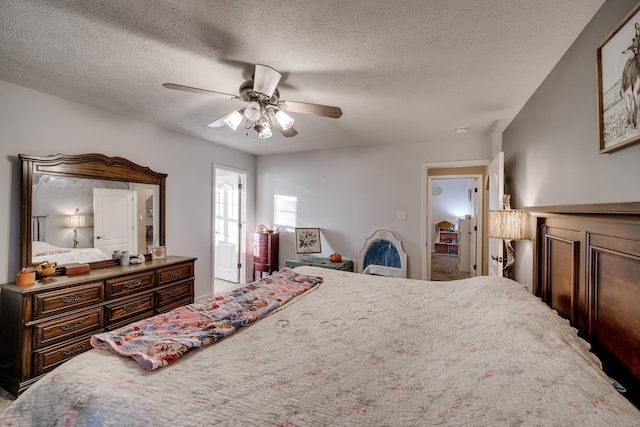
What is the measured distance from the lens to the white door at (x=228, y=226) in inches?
197

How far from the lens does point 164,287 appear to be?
9.64 ft

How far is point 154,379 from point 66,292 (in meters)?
1.83

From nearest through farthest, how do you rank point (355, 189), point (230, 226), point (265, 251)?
point (355, 189), point (265, 251), point (230, 226)

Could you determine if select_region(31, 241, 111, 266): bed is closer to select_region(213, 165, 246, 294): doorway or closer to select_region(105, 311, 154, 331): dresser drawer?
select_region(105, 311, 154, 331): dresser drawer

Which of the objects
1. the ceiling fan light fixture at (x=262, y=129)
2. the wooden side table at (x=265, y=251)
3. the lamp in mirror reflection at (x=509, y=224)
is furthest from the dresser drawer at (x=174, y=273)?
the lamp in mirror reflection at (x=509, y=224)

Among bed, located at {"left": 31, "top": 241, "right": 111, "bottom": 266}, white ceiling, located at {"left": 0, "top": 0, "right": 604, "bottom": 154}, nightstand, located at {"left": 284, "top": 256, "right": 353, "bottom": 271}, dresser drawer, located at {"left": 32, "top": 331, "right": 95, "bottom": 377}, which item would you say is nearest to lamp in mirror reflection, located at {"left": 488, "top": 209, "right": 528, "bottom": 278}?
white ceiling, located at {"left": 0, "top": 0, "right": 604, "bottom": 154}

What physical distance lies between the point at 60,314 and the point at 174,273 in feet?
3.38

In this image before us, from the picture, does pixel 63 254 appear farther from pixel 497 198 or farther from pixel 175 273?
pixel 497 198

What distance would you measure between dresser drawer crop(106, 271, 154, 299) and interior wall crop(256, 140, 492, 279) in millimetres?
2435

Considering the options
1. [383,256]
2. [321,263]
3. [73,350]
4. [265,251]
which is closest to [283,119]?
[73,350]

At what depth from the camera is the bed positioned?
235cm

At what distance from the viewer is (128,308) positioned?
2.58 metres

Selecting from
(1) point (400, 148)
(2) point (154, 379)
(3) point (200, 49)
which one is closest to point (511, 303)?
(2) point (154, 379)

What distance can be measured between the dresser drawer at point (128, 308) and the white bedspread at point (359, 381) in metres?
1.56
